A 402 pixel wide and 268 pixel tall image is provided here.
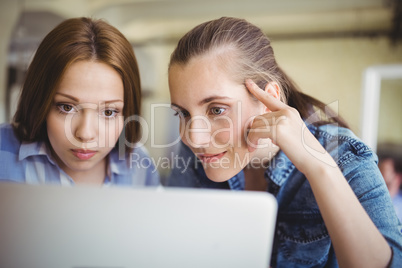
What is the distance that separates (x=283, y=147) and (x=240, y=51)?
27 centimetres

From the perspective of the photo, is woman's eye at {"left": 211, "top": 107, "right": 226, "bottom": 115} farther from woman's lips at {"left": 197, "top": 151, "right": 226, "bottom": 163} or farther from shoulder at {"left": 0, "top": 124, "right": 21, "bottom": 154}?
shoulder at {"left": 0, "top": 124, "right": 21, "bottom": 154}

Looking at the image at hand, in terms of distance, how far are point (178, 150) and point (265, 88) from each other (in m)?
0.35

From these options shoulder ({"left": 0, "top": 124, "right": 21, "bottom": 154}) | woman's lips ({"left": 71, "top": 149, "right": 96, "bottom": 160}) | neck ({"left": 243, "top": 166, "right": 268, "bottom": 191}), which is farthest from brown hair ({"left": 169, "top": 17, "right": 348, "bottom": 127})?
shoulder ({"left": 0, "top": 124, "right": 21, "bottom": 154})

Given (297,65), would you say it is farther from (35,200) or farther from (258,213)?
(35,200)

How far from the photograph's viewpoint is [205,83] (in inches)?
31.5

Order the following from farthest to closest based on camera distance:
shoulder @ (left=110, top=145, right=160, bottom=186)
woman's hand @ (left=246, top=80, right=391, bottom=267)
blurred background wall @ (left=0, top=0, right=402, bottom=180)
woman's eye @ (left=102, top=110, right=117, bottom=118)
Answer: blurred background wall @ (left=0, top=0, right=402, bottom=180)
shoulder @ (left=110, top=145, right=160, bottom=186)
woman's eye @ (left=102, top=110, right=117, bottom=118)
woman's hand @ (left=246, top=80, right=391, bottom=267)

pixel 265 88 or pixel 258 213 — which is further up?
pixel 265 88

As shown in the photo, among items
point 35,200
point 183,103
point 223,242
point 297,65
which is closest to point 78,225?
point 35,200

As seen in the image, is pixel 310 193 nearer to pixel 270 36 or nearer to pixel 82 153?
pixel 270 36

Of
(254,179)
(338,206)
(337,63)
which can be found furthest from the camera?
(337,63)

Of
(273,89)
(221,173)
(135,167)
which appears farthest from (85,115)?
(273,89)

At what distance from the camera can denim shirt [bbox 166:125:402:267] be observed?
2.46 ft

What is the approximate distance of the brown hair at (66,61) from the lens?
2.78ft

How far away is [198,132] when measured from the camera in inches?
32.6
